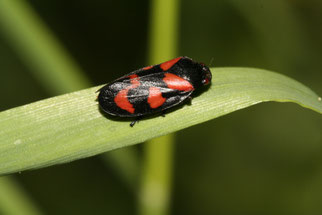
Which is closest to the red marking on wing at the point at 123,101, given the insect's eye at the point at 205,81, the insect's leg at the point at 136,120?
the insect's leg at the point at 136,120

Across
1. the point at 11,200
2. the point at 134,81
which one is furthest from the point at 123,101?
the point at 11,200

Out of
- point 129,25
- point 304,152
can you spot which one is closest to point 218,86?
point 304,152

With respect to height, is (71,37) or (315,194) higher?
(71,37)

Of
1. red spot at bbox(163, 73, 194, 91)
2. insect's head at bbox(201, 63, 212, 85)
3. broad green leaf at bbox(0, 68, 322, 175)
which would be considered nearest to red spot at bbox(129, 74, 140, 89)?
red spot at bbox(163, 73, 194, 91)

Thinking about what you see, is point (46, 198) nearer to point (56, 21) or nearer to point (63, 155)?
point (56, 21)

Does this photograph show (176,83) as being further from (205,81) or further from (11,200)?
(11,200)

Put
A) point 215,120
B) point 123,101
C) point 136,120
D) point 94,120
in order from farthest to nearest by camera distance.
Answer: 1. point 215,120
2. point 123,101
3. point 136,120
4. point 94,120
